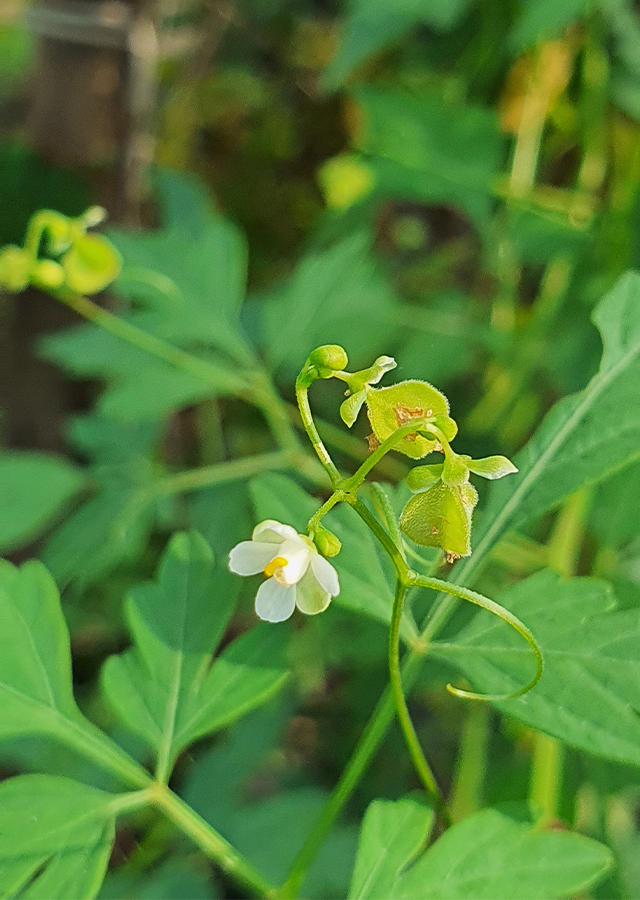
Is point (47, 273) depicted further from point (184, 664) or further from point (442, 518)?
point (442, 518)

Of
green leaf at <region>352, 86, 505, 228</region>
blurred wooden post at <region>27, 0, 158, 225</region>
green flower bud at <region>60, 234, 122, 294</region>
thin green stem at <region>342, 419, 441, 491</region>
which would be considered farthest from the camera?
blurred wooden post at <region>27, 0, 158, 225</region>

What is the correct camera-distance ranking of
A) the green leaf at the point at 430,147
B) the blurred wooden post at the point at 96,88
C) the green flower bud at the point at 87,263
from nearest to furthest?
the green flower bud at the point at 87,263 → the green leaf at the point at 430,147 → the blurred wooden post at the point at 96,88

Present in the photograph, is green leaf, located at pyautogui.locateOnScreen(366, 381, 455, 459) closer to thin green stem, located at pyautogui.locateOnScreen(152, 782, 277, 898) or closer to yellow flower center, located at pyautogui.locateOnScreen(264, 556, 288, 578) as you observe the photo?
yellow flower center, located at pyautogui.locateOnScreen(264, 556, 288, 578)

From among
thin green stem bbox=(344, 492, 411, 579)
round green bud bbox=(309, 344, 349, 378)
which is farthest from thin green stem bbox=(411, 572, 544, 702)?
round green bud bbox=(309, 344, 349, 378)

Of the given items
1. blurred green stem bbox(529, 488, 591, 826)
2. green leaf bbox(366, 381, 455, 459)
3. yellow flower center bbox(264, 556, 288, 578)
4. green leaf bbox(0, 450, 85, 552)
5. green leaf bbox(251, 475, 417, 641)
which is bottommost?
green leaf bbox(0, 450, 85, 552)

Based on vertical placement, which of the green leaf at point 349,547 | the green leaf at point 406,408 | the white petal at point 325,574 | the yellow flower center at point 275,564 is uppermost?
the green leaf at point 406,408

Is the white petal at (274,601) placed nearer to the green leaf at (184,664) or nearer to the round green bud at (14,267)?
the green leaf at (184,664)

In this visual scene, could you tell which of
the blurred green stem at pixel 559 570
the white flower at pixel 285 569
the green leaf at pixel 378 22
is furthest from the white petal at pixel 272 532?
the green leaf at pixel 378 22
